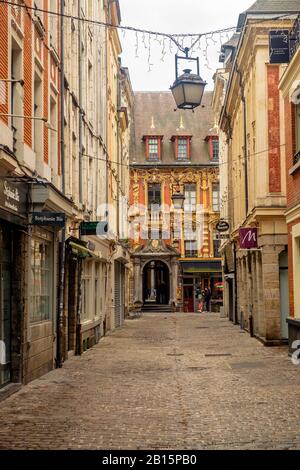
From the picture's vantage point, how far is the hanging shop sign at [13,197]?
37.6 feet

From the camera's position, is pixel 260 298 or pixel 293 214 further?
pixel 260 298

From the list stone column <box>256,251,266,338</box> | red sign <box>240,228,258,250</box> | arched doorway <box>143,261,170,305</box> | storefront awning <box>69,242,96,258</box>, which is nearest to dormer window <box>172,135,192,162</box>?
arched doorway <box>143,261,170,305</box>

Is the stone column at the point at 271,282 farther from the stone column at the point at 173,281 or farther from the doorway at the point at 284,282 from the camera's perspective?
the stone column at the point at 173,281

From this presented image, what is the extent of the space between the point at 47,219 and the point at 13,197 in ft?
4.59

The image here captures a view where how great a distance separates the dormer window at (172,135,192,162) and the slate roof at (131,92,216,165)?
38 centimetres

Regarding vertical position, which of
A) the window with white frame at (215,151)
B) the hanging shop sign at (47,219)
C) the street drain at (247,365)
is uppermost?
the window with white frame at (215,151)

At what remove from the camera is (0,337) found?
41.0 feet

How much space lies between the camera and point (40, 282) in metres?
15.6

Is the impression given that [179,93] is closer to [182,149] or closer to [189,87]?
[189,87]

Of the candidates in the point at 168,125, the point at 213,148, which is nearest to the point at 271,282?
the point at 213,148

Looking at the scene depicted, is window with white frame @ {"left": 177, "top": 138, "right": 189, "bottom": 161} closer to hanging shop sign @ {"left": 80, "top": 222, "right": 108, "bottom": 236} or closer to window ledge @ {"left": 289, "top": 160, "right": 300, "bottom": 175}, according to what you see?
hanging shop sign @ {"left": 80, "top": 222, "right": 108, "bottom": 236}

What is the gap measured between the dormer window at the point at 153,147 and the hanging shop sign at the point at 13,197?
43.6 m

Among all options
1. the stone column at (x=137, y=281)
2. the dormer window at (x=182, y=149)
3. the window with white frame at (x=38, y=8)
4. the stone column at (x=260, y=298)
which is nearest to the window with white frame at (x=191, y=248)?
the stone column at (x=137, y=281)
